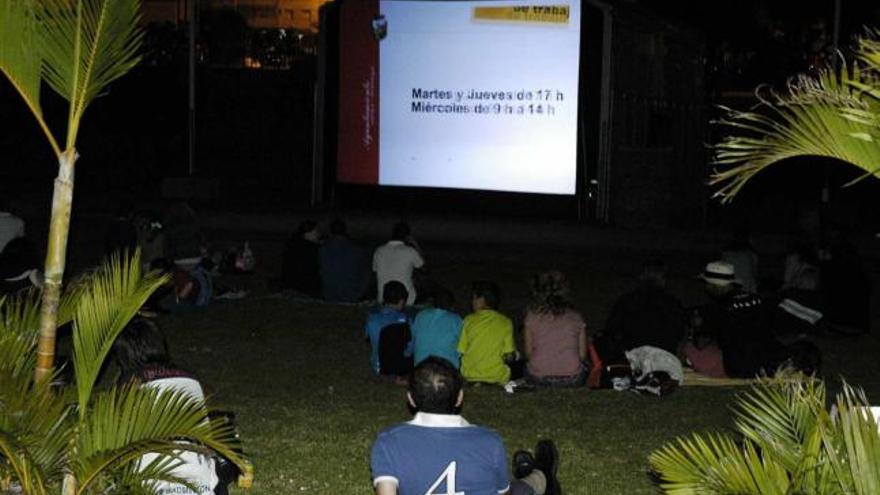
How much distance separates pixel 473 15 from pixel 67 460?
2059 cm

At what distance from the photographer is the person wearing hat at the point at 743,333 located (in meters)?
10.8

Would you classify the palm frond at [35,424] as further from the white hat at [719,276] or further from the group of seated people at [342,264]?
the group of seated people at [342,264]

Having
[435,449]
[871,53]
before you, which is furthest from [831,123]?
[435,449]

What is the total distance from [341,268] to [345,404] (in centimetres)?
490

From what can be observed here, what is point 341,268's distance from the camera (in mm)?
15141

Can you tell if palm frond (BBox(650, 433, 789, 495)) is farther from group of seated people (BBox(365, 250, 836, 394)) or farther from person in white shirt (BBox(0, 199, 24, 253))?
person in white shirt (BBox(0, 199, 24, 253))

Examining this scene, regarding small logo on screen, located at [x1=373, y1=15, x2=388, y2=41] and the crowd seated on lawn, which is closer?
the crowd seated on lawn

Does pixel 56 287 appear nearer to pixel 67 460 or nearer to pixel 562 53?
pixel 67 460

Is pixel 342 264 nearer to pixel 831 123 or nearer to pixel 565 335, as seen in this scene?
pixel 565 335

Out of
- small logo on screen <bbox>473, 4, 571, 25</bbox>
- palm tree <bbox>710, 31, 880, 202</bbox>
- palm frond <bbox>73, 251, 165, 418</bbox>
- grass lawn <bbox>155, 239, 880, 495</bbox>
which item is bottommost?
grass lawn <bbox>155, 239, 880, 495</bbox>

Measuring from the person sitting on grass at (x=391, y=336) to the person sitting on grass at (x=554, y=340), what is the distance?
3.29 feet

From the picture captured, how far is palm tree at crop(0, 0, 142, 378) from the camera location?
4977 millimetres

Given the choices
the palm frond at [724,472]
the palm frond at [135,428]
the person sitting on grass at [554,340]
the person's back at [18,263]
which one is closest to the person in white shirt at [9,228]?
the person's back at [18,263]

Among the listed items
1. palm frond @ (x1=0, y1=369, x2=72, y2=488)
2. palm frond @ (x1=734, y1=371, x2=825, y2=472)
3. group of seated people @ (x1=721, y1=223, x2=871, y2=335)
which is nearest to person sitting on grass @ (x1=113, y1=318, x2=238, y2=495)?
palm frond @ (x1=0, y1=369, x2=72, y2=488)
